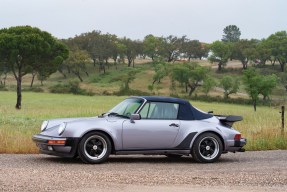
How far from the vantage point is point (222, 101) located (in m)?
83.4

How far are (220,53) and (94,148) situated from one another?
139606 mm

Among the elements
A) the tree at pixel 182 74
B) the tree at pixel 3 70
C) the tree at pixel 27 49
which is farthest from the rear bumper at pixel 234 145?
the tree at pixel 182 74

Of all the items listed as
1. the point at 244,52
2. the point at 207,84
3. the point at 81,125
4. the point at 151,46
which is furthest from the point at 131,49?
the point at 81,125

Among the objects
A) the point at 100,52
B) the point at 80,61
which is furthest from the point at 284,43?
the point at 80,61

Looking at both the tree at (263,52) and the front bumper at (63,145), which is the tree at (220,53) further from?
the front bumper at (63,145)

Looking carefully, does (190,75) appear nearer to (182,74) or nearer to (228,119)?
(182,74)

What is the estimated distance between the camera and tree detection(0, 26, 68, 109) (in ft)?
175

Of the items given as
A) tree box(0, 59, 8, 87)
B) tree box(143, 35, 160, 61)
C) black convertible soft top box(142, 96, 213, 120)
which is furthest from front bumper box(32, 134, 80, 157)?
tree box(143, 35, 160, 61)

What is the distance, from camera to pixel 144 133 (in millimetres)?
11109

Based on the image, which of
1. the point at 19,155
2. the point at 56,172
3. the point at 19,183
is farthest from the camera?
the point at 19,155

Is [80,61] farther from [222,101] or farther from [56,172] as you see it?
[56,172]

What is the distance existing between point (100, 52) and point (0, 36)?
7954cm

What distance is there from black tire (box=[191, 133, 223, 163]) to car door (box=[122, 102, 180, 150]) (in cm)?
52

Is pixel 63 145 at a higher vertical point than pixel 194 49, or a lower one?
lower
